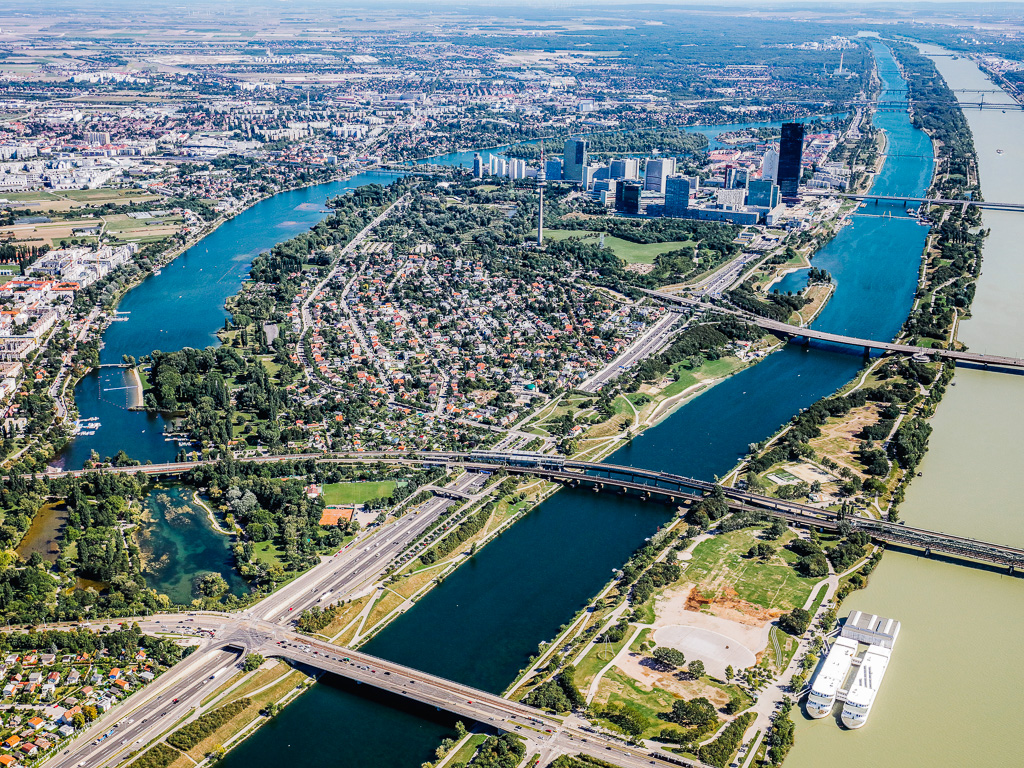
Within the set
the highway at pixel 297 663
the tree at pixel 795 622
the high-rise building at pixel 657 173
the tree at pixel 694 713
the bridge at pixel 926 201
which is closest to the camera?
the highway at pixel 297 663

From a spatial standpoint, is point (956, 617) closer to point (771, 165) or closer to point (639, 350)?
point (639, 350)

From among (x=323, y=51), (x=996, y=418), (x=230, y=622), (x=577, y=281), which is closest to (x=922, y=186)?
(x=577, y=281)

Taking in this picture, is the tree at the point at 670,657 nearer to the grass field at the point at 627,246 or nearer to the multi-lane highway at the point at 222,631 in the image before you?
the multi-lane highway at the point at 222,631

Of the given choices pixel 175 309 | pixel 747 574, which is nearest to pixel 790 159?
pixel 175 309

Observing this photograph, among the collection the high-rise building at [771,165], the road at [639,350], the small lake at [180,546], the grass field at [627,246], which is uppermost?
the high-rise building at [771,165]

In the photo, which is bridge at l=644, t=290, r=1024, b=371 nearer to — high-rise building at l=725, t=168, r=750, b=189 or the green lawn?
the green lawn

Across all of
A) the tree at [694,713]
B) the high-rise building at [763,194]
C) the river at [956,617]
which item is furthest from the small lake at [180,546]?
the high-rise building at [763,194]

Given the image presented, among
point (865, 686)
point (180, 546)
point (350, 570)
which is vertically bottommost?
point (180, 546)
